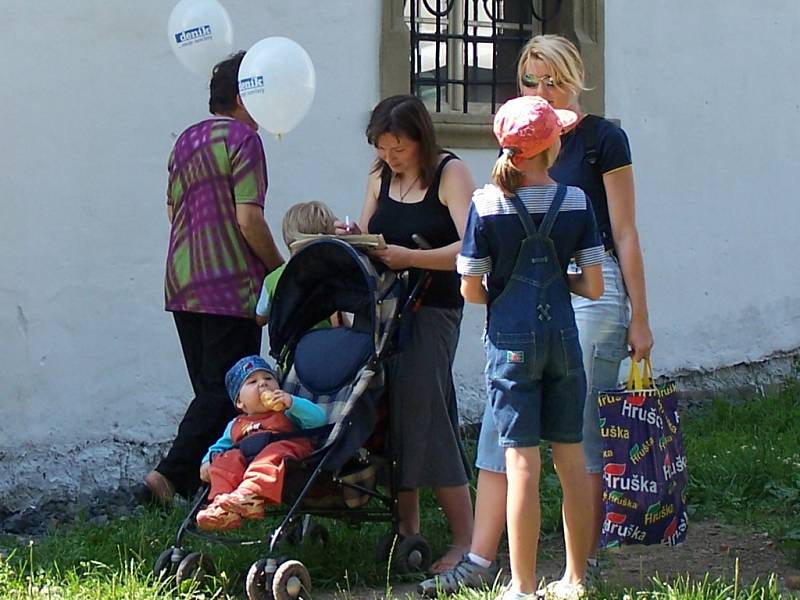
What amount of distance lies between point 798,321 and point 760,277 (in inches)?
18.8

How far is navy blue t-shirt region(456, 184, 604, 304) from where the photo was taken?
14.4 feet

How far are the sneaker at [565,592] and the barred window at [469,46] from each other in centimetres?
391

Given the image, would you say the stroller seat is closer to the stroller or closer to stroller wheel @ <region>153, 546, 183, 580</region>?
the stroller

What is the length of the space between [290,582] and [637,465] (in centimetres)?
120

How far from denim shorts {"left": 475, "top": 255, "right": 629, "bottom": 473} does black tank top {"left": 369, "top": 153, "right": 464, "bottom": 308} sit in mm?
591

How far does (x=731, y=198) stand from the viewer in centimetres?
886

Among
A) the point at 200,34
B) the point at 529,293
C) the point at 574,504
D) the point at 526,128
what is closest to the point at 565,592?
the point at 574,504

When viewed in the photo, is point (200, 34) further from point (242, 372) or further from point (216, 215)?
point (242, 372)

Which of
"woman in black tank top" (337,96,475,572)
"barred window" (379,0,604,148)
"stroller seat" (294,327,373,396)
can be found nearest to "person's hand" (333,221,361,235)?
"woman in black tank top" (337,96,475,572)

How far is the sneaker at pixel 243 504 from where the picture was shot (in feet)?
14.9

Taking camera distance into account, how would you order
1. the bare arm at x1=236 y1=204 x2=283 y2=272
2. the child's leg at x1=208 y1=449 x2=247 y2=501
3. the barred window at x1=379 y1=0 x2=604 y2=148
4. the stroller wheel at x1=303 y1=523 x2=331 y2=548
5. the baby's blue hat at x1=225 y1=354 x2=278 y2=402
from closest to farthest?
1. the child's leg at x1=208 y1=449 x2=247 y2=501
2. the baby's blue hat at x1=225 y1=354 x2=278 y2=402
3. the stroller wheel at x1=303 y1=523 x2=331 y2=548
4. the bare arm at x1=236 y1=204 x2=283 y2=272
5. the barred window at x1=379 y1=0 x2=604 y2=148

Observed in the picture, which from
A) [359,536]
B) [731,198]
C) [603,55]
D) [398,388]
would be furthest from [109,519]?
[731,198]

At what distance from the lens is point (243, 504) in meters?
4.55

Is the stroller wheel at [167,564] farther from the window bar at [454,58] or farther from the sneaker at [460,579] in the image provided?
the window bar at [454,58]
